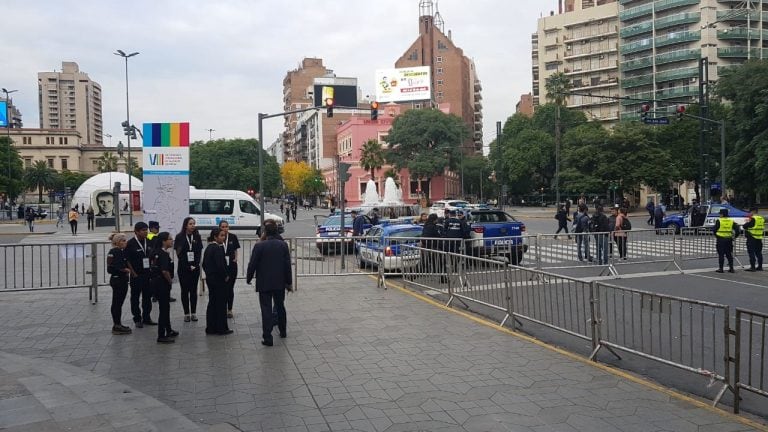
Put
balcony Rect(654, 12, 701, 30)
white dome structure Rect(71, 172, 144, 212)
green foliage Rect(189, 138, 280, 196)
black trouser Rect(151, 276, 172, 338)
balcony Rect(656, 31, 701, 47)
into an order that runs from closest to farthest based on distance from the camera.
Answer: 1. black trouser Rect(151, 276, 172, 338)
2. white dome structure Rect(71, 172, 144, 212)
3. balcony Rect(656, 31, 701, 47)
4. balcony Rect(654, 12, 701, 30)
5. green foliage Rect(189, 138, 280, 196)

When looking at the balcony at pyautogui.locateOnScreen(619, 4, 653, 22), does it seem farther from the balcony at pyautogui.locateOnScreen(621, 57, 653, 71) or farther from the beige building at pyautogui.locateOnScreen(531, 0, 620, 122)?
the balcony at pyautogui.locateOnScreen(621, 57, 653, 71)

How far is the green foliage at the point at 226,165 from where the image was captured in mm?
84250

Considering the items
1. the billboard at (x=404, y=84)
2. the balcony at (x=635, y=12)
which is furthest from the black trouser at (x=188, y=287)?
the billboard at (x=404, y=84)

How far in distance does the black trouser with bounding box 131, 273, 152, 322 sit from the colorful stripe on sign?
470cm

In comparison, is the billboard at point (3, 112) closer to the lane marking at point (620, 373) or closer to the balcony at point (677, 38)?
the lane marking at point (620, 373)

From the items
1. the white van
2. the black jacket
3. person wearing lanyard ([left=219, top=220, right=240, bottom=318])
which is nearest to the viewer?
the black jacket

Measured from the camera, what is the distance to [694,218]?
94.4ft

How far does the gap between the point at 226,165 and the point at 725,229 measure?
75204mm

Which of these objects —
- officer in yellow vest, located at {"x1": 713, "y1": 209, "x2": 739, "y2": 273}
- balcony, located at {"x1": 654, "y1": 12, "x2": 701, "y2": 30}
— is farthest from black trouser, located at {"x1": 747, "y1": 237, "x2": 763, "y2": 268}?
balcony, located at {"x1": 654, "y1": 12, "x2": 701, "y2": 30}

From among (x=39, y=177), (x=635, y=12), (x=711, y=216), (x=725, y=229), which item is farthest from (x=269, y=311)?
(x=39, y=177)

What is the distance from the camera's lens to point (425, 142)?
253ft

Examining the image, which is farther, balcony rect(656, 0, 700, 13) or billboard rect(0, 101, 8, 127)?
balcony rect(656, 0, 700, 13)

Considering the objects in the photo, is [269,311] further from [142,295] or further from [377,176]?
[377,176]

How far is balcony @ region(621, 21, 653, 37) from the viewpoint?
85188 millimetres
